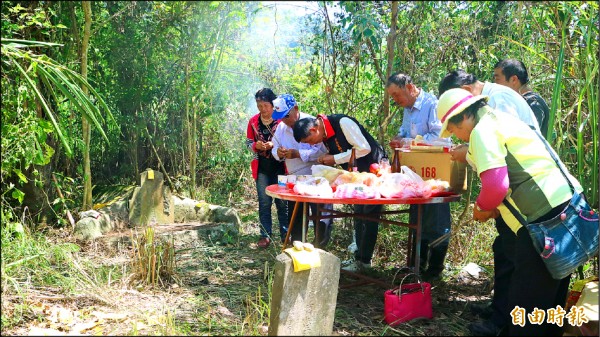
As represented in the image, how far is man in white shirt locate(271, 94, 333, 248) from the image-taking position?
528 cm

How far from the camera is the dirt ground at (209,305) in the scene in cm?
376

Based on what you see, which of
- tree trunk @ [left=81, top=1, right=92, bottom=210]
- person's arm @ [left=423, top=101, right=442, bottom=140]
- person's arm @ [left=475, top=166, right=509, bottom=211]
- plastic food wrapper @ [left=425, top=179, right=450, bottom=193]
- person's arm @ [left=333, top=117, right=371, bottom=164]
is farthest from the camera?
tree trunk @ [left=81, top=1, right=92, bottom=210]

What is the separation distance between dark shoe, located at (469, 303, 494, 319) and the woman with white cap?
2.22 ft

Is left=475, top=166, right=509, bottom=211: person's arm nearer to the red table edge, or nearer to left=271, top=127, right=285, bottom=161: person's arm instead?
the red table edge

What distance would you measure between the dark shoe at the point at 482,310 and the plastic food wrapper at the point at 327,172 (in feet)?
4.78

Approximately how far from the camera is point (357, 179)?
14.5ft

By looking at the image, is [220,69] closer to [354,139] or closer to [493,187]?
[354,139]

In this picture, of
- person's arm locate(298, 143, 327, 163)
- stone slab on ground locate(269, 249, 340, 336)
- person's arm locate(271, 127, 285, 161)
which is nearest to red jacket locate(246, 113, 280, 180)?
person's arm locate(271, 127, 285, 161)

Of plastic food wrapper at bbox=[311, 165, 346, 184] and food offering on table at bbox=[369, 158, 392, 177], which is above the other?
food offering on table at bbox=[369, 158, 392, 177]

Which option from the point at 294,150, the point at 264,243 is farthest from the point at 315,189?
the point at 264,243

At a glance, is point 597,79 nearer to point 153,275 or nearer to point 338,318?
point 338,318

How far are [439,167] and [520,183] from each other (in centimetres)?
120

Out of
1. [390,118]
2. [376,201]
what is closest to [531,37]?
[390,118]

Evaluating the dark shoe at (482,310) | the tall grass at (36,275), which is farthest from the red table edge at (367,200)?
the tall grass at (36,275)
